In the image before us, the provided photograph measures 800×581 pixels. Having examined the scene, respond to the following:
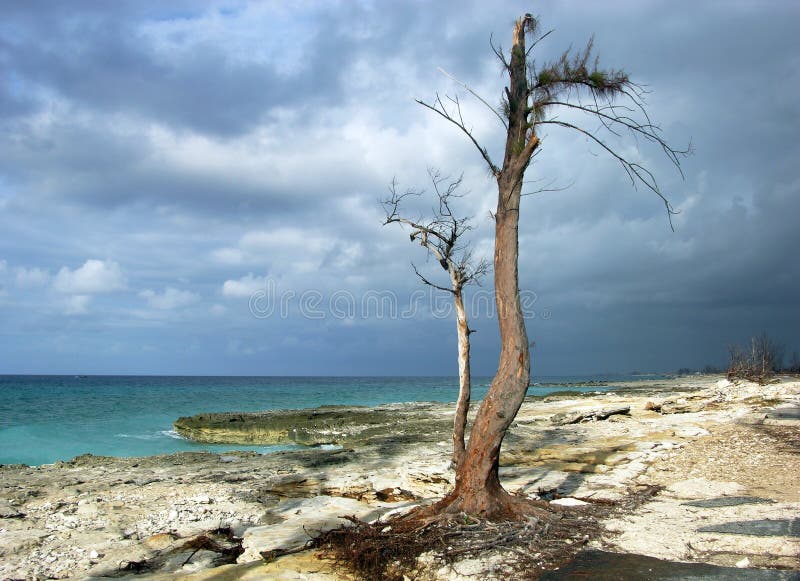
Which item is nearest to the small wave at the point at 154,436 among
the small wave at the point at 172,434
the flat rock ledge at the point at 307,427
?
the small wave at the point at 172,434

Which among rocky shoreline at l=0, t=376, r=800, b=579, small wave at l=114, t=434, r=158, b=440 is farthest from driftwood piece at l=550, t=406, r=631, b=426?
small wave at l=114, t=434, r=158, b=440

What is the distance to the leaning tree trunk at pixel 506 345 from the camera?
19.6ft

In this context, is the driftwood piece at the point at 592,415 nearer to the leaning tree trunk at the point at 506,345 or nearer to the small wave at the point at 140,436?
the leaning tree trunk at the point at 506,345

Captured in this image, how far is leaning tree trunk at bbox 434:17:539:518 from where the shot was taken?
598 centimetres

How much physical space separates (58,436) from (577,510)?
2499 cm

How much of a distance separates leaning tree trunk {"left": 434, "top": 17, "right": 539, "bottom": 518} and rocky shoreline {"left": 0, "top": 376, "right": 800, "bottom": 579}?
103 cm

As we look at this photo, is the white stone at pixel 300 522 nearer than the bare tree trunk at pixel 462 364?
Yes

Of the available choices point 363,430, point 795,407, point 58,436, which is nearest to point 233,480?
point 363,430

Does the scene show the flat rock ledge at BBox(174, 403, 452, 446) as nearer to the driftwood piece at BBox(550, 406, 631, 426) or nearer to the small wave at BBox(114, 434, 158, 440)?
the small wave at BBox(114, 434, 158, 440)

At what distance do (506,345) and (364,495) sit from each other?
448cm

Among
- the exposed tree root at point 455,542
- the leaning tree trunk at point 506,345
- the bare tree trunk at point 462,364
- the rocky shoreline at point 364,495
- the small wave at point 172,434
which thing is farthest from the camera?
the small wave at point 172,434

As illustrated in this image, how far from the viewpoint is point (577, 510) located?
6.52 meters

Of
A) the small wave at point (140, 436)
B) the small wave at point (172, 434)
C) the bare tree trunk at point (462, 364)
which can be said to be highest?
the bare tree trunk at point (462, 364)

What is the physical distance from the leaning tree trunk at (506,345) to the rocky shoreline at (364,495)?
3.37 feet
